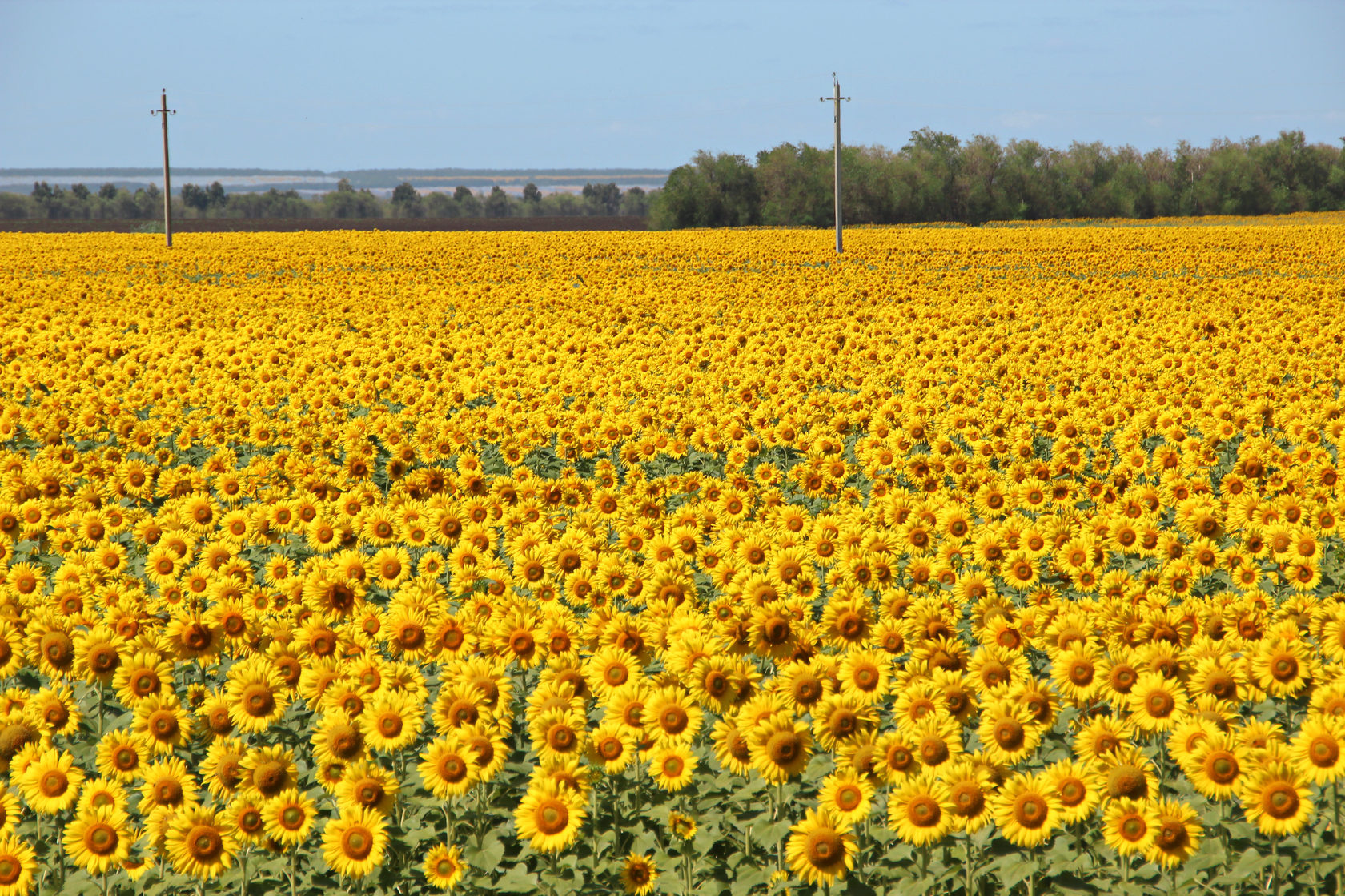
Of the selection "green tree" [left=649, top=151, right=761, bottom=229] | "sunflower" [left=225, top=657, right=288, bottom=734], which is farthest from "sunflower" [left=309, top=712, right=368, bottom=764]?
"green tree" [left=649, top=151, right=761, bottom=229]

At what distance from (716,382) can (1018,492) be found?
567 cm

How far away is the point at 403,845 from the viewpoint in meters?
5.08

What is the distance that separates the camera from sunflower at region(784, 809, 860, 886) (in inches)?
169

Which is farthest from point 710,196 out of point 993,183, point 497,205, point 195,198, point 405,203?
A: point 195,198

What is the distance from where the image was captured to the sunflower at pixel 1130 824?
4.20 m

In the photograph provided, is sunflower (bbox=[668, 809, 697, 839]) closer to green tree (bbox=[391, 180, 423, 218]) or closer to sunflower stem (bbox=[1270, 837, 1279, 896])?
sunflower stem (bbox=[1270, 837, 1279, 896])

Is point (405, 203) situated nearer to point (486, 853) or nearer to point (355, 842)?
point (486, 853)

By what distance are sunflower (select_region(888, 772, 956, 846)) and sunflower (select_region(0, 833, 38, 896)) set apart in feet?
11.3

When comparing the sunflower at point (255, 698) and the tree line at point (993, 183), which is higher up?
the tree line at point (993, 183)

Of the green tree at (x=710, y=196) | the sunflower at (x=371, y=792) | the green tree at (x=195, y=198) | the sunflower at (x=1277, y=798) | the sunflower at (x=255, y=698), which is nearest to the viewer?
the sunflower at (x=1277, y=798)

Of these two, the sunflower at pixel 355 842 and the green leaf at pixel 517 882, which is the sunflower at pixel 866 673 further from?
the sunflower at pixel 355 842

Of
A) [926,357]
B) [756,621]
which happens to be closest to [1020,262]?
[926,357]

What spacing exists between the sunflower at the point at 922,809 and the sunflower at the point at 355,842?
2.05m

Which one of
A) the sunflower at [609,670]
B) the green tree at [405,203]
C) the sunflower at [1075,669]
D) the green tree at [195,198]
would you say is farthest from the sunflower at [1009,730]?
the green tree at [405,203]
